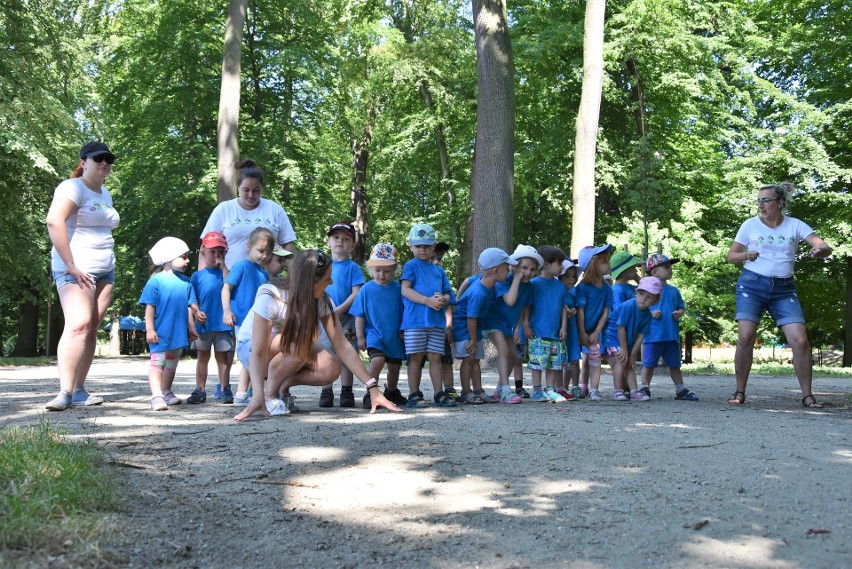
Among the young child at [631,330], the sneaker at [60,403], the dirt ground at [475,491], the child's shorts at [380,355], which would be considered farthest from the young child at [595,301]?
the sneaker at [60,403]

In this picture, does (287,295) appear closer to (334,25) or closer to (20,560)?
(20,560)

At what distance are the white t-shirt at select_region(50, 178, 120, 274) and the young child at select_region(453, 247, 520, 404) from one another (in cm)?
318

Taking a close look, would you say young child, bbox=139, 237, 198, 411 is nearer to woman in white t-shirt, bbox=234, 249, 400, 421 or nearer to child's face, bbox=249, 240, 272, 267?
child's face, bbox=249, 240, 272, 267

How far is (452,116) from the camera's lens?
96.8 feet

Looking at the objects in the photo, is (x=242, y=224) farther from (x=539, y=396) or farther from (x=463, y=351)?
(x=539, y=396)

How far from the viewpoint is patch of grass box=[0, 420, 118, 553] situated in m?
3.12

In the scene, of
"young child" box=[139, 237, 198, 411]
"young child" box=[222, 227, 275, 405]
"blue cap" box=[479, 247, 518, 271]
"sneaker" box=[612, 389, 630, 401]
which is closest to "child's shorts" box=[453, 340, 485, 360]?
"blue cap" box=[479, 247, 518, 271]

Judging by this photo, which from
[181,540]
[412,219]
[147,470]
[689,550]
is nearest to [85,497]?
[181,540]

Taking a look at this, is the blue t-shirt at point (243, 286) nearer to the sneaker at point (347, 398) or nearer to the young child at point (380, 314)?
the young child at point (380, 314)

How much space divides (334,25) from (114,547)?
2828 centimetres

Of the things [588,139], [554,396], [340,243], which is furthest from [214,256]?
[588,139]

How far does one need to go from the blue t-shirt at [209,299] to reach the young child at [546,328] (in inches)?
116

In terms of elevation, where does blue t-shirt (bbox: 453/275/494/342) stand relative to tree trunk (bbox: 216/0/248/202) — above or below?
below

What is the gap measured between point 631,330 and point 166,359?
467cm
